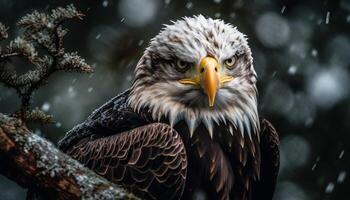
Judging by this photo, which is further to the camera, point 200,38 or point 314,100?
point 314,100

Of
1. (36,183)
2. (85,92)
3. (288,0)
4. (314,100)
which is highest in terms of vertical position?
(288,0)

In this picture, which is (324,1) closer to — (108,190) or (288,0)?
(288,0)

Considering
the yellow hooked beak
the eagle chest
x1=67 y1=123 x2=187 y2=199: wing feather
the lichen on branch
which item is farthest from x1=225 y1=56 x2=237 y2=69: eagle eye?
the lichen on branch

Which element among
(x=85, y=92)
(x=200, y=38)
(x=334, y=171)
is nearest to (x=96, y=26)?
(x=85, y=92)

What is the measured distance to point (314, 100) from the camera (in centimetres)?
841

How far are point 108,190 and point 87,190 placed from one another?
0.15 m

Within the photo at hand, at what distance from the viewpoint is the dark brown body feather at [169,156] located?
181 inches

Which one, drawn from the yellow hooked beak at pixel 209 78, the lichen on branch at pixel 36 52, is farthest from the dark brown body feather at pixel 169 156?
the lichen on branch at pixel 36 52

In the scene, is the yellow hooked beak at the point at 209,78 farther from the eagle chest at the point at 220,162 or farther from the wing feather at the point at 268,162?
the wing feather at the point at 268,162

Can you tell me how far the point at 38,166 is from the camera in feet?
11.4

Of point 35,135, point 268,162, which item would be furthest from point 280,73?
point 35,135

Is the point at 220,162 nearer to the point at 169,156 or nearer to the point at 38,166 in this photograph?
the point at 169,156

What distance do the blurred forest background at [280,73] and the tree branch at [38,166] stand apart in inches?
168

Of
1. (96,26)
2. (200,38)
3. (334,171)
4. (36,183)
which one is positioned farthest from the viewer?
(96,26)
